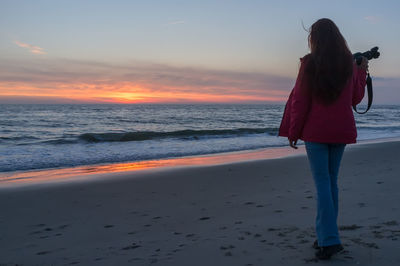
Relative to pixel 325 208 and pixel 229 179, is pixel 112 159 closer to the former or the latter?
pixel 229 179

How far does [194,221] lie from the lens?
4.07 meters

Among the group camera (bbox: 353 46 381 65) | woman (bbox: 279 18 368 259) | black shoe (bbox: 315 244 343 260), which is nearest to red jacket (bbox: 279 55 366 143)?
woman (bbox: 279 18 368 259)

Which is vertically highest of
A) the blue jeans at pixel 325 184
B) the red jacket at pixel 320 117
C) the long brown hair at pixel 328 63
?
the long brown hair at pixel 328 63

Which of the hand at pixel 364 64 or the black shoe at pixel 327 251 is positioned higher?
the hand at pixel 364 64

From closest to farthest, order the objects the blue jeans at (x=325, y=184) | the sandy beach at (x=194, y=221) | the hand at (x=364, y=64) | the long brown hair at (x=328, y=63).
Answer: the long brown hair at (x=328, y=63) < the blue jeans at (x=325, y=184) < the hand at (x=364, y=64) < the sandy beach at (x=194, y=221)

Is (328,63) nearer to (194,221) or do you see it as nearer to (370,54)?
(370,54)

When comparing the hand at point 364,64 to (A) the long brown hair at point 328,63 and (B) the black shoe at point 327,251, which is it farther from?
(B) the black shoe at point 327,251

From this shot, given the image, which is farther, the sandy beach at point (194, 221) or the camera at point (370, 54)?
the sandy beach at point (194, 221)

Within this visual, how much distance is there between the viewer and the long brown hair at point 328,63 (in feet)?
8.15

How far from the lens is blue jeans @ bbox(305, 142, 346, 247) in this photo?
2.62 metres

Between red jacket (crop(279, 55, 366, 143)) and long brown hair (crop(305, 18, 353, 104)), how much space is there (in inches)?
2.2

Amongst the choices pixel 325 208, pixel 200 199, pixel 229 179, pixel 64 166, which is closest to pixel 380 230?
pixel 325 208

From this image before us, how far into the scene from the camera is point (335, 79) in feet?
8.19

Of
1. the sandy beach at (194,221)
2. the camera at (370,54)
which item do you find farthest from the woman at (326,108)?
the sandy beach at (194,221)
